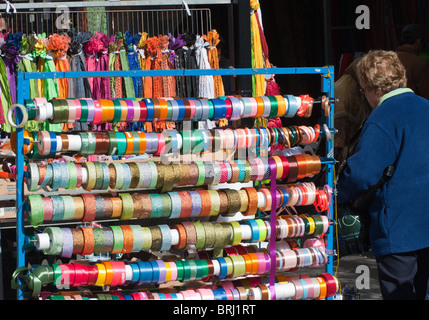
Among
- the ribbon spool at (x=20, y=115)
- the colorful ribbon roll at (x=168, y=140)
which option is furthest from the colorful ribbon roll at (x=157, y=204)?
the ribbon spool at (x=20, y=115)

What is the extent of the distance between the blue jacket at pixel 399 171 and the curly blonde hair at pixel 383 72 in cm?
9

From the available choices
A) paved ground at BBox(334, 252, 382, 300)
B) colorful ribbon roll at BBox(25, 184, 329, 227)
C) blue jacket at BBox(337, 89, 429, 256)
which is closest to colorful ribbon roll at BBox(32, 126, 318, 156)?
colorful ribbon roll at BBox(25, 184, 329, 227)

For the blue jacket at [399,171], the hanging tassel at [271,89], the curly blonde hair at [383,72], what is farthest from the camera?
the hanging tassel at [271,89]

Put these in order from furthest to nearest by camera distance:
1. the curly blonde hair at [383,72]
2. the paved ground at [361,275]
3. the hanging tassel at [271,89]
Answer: the hanging tassel at [271,89] < the paved ground at [361,275] < the curly blonde hair at [383,72]

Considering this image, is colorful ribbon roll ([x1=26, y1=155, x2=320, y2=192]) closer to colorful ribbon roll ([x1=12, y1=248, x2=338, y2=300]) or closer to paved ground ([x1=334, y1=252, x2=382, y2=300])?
colorful ribbon roll ([x1=12, y1=248, x2=338, y2=300])

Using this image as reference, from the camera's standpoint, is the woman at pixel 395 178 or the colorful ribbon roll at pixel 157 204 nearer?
the colorful ribbon roll at pixel 157 204

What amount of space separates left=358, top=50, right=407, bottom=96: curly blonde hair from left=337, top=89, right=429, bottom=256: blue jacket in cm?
9

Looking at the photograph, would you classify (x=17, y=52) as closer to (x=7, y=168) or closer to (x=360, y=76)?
(x=7, y=168)

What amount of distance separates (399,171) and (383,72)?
1.54 feet

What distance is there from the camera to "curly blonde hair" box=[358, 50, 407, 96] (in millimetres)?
3320

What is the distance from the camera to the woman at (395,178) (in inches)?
126

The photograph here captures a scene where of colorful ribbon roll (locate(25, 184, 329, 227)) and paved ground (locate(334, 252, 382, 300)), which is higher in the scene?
colorful ribbon roll (locate(25, 184, 329, 227))

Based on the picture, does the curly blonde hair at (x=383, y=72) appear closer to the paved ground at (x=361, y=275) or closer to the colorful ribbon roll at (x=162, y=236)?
the colorful ribbon roll at (x=162, y=236)
